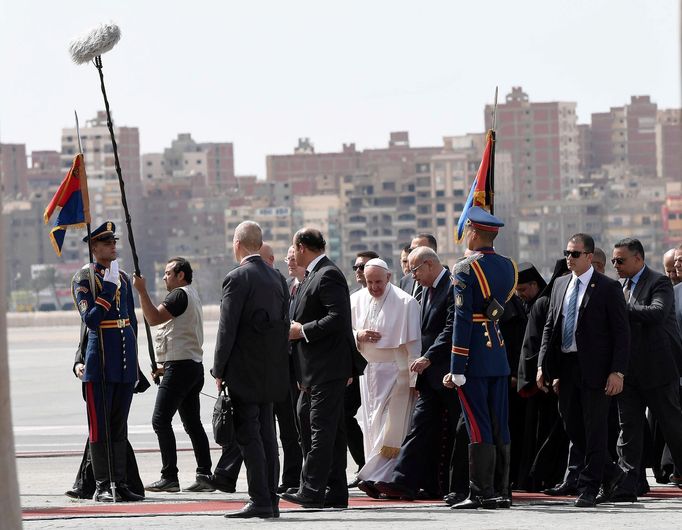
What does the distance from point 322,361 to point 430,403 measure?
1.02 meters

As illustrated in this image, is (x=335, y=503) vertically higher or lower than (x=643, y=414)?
Answer: lower

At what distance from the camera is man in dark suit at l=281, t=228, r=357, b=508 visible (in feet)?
35.2

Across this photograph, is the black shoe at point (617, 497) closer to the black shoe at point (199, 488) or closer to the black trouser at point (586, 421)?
the black trouser at point (586, 421)

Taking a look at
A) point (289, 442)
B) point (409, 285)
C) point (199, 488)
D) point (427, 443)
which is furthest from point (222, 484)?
point (409, 285)

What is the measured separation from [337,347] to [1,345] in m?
4.11

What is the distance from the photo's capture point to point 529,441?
11.9 metres

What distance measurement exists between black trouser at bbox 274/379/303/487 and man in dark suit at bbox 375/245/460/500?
0.93 metres

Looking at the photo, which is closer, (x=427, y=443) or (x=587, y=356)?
(x=587, y=356)

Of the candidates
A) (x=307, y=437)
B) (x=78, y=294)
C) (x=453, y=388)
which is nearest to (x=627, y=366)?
(x=453, y=388)

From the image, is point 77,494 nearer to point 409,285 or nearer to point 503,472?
point 409,285

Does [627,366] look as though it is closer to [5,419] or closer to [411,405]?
[411,405]

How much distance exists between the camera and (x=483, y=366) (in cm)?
1051

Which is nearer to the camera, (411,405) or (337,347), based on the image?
(337,347)

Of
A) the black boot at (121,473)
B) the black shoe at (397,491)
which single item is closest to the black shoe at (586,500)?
the black shoe at (397,491)
